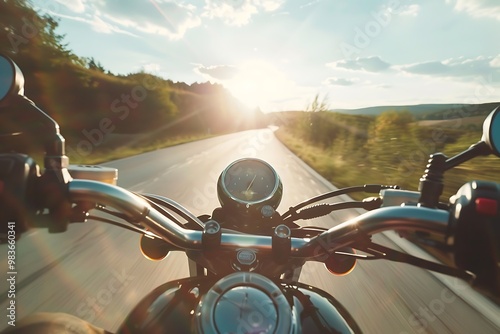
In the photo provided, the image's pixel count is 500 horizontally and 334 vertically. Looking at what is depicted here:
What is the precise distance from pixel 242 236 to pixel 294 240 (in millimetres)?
174

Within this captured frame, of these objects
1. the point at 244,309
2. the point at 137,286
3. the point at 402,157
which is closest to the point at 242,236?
the point at 244,309

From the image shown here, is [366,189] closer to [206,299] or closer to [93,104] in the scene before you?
[206,299]

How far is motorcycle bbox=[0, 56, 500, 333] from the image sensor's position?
86 centimetres

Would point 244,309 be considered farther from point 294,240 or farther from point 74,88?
point 74,88

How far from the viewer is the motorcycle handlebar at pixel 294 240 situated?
3.26ft

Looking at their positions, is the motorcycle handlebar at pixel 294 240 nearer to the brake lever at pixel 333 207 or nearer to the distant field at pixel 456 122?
the brake lever at pixel 333 207

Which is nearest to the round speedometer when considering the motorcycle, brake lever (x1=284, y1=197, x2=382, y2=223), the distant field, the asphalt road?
brake lever (x1=284, y1=197, x2=382, y2=223)

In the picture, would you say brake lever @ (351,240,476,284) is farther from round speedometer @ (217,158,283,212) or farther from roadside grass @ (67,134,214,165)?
roadside grass @ (67,134,214,165)

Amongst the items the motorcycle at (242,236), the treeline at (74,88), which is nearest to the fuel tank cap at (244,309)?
the motorcycle at (242,236)

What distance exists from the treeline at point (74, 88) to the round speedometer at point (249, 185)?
1.06 metres

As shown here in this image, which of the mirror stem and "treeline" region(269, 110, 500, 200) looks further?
"treeline" region(269, 110, 500, 200)

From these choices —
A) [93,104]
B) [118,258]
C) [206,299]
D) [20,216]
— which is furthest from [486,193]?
[93,104]

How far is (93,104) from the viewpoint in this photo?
102 feet

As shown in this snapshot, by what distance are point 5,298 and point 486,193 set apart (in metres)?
3.68
